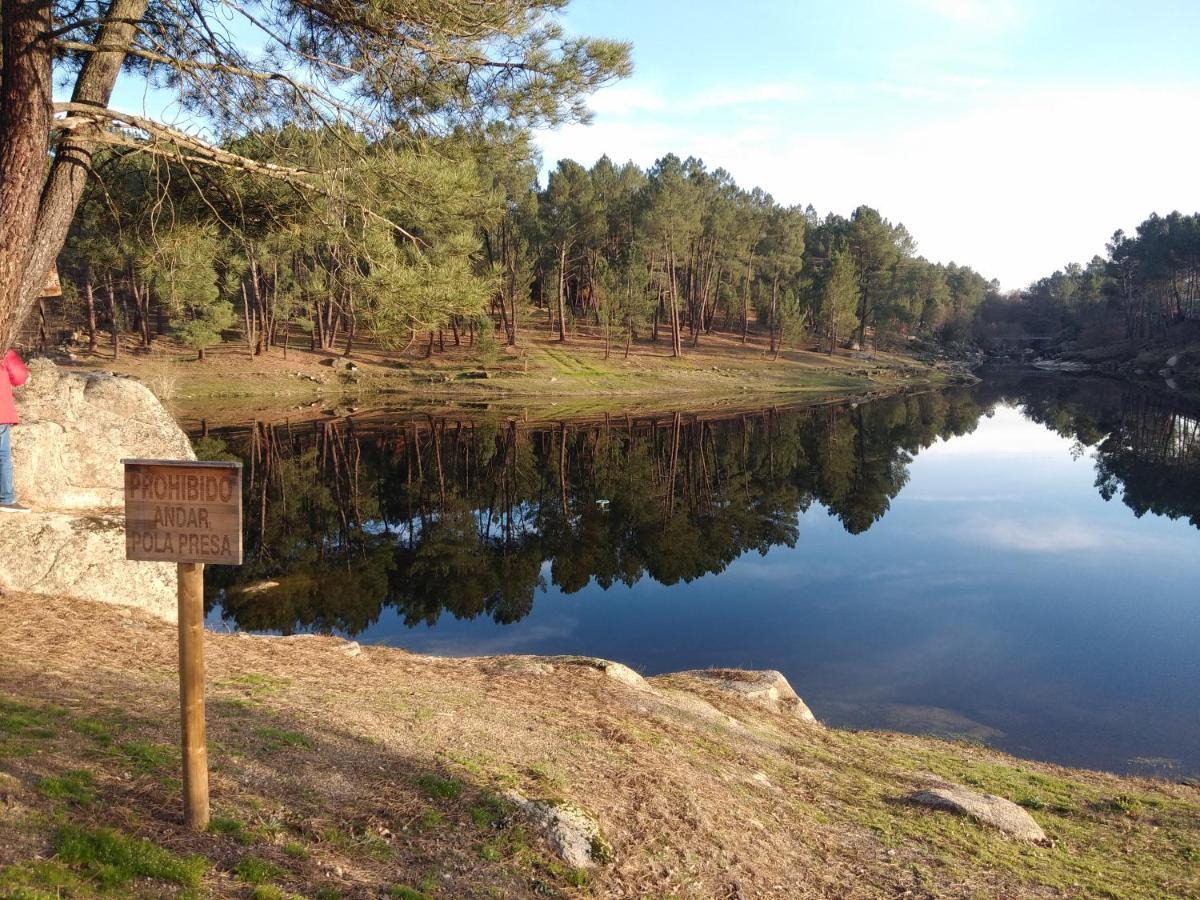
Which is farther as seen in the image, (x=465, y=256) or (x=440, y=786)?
(x=465, y=256)

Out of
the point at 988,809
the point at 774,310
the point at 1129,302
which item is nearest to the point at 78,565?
the point at 988,809

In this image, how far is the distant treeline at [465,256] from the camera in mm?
9008

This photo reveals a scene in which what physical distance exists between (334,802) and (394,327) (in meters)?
5.48

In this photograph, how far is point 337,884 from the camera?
4.50m

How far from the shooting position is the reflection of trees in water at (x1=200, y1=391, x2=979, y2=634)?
17.0m

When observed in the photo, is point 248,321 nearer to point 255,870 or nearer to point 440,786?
point 440,786

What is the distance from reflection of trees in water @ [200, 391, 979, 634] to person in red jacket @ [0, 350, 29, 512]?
4660 mm

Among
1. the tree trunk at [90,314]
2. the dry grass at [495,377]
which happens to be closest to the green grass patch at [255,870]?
the dry grass at [495,377]

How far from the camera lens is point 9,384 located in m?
9.95

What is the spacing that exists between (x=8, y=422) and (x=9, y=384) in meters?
0.47

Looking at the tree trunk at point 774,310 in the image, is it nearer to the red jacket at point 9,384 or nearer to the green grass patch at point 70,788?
the red jacket at point 9,384

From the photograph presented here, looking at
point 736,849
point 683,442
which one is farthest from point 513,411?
point 736,849

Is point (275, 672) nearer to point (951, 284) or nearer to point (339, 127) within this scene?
point (339, 127)

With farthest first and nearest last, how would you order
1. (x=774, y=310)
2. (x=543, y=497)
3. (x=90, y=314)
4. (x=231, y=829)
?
(x=774, y=310), (x=90, y=314), (x=543, y=497), (x=231, y=829)
